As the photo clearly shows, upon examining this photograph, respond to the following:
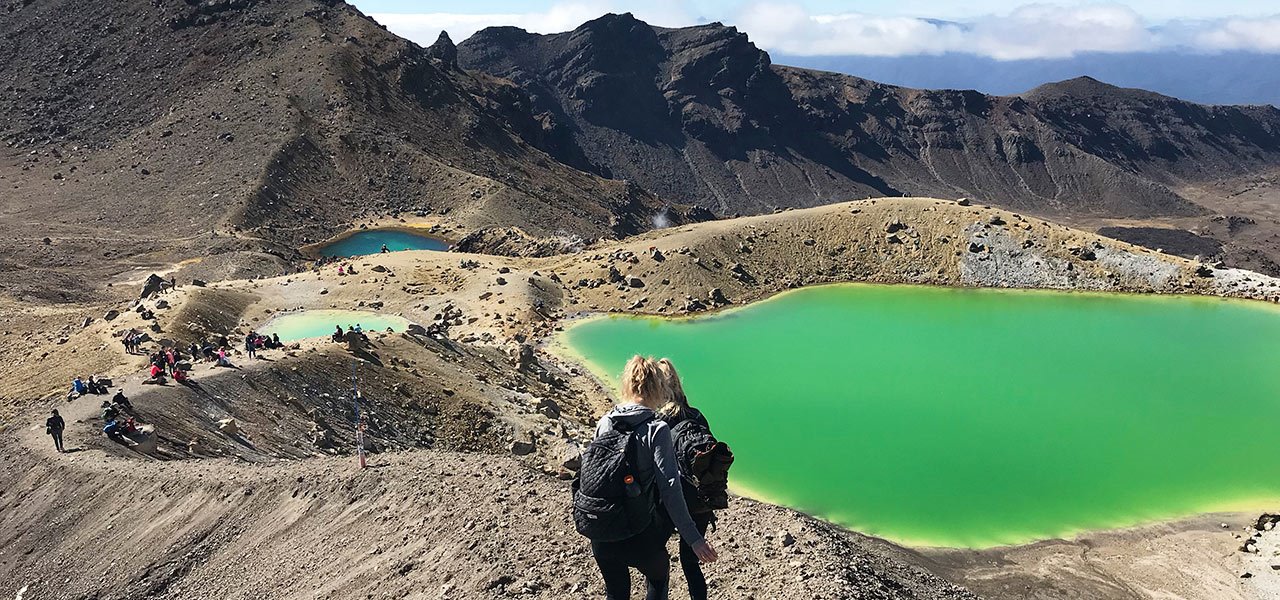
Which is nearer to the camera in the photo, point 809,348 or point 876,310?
point 809,348

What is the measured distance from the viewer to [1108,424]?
33406 millimetres

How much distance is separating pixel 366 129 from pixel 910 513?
84387 millimetres

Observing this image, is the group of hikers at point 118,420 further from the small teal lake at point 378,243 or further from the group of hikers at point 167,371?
the small teal lake at point 378,243

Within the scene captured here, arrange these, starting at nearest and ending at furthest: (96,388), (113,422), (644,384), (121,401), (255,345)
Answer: (644,384) → (113,422) → (121,401) → (96,388) → (255,345)

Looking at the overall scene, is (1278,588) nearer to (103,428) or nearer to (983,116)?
(103,428)

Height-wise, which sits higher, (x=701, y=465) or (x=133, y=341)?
(x=701, y=465)

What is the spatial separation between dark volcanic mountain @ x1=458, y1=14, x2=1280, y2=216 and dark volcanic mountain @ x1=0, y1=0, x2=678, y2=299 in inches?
2145

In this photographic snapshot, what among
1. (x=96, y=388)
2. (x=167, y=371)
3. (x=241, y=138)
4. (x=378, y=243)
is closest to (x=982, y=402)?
(x=167, y=371)

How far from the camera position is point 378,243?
7719 cm

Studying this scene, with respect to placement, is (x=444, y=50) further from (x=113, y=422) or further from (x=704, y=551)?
(x=704, y=551)

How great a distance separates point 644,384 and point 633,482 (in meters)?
0.89

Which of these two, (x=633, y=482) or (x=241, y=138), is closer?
(x=633, y=482)

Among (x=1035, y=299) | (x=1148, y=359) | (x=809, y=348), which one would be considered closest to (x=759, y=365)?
(x=809, y=348)

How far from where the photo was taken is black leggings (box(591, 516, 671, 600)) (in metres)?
7.02
